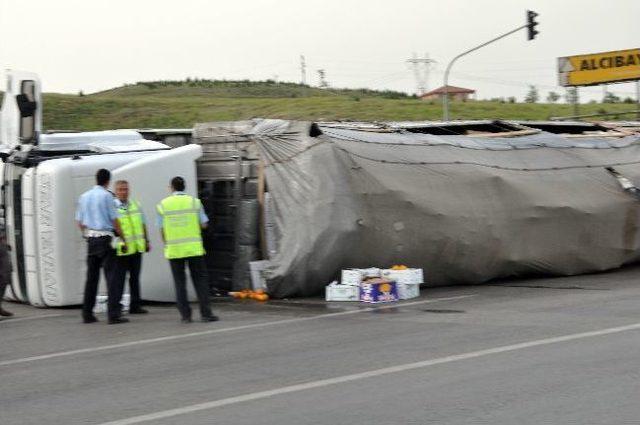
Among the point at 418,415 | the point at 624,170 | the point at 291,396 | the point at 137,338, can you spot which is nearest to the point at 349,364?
the point at 291,396

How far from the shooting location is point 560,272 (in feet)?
52.2

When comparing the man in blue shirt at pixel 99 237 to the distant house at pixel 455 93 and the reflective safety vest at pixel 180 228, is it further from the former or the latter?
the distant house at pixel 455 93

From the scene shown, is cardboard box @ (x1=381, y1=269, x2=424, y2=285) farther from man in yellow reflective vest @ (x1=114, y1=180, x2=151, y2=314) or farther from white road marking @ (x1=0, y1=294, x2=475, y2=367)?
man in yellow reflective vest @ (x1=114, y1=180, x2=151, y2=314)

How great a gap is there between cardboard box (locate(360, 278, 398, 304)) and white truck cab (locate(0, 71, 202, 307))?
Answer: 2.77 metres

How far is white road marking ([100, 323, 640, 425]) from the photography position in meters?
7.08

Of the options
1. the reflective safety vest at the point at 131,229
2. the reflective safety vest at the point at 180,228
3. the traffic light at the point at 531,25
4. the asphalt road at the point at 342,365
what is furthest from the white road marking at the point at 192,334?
the traffic light at the point at 531,25

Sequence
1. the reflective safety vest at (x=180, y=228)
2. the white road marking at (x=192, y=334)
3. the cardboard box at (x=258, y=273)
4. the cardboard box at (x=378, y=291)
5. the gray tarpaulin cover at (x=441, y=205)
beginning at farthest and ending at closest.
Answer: the cardboard box at (x=258, y=273) → the gray tarpaulin cover at (x=441, y=205) → the cardboard box at (x=378, y=291) → the reflective safety vest at (x=180, y=228) → the white road marking at (x=192, y=334)

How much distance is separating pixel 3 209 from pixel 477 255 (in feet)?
21.9

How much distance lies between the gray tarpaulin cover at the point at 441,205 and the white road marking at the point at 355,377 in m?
4.75

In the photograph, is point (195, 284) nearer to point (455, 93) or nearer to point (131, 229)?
point (131, 229)

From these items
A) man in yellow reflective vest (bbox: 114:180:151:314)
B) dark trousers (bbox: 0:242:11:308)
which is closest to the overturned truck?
man in yellow reflective vest (bbox: 114:180:151:314)

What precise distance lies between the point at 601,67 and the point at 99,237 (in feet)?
102

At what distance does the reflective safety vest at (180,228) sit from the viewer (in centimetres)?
1194

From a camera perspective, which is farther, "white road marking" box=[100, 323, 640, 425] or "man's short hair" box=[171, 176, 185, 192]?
"man's short hair" box=[171, 176, 185, 192]
